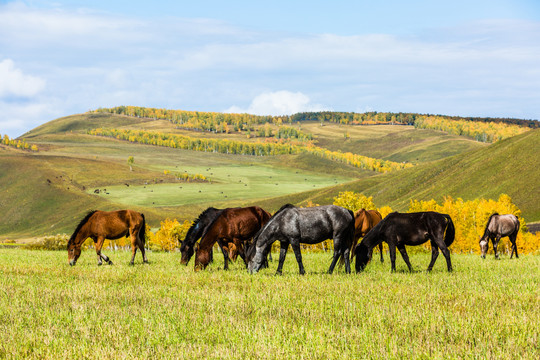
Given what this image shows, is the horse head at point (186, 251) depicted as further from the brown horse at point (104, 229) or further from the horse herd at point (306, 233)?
the brown horse at point (104, 229)

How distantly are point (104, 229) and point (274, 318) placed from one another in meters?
15.3

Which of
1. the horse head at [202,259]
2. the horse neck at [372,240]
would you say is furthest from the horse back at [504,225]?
the horse head at [202,259]

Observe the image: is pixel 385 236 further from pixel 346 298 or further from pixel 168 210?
pixel 168 210

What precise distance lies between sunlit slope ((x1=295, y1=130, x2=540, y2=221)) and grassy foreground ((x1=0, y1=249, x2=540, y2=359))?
138782 millimetres

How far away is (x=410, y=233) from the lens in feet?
60.4

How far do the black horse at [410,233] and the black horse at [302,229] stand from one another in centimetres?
143

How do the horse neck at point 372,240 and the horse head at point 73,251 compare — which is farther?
the horse head at point 73,251

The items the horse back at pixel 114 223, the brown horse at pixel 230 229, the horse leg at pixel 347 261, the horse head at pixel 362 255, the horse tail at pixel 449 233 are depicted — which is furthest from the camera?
the horse back at pixel 114 223

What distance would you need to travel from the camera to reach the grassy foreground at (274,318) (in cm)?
759

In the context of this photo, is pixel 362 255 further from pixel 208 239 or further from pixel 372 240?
pixel 208 239

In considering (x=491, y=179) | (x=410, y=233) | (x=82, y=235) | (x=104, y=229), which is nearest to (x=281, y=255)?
(x=410, y=233)

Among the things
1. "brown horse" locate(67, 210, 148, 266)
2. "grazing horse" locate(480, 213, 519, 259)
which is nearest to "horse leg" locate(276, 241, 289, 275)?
"brown horse" locate(67, 210, 148, 266)

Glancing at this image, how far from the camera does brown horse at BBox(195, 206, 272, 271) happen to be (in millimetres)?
19500

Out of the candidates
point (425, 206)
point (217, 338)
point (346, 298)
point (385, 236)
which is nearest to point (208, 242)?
point (385, 236)
